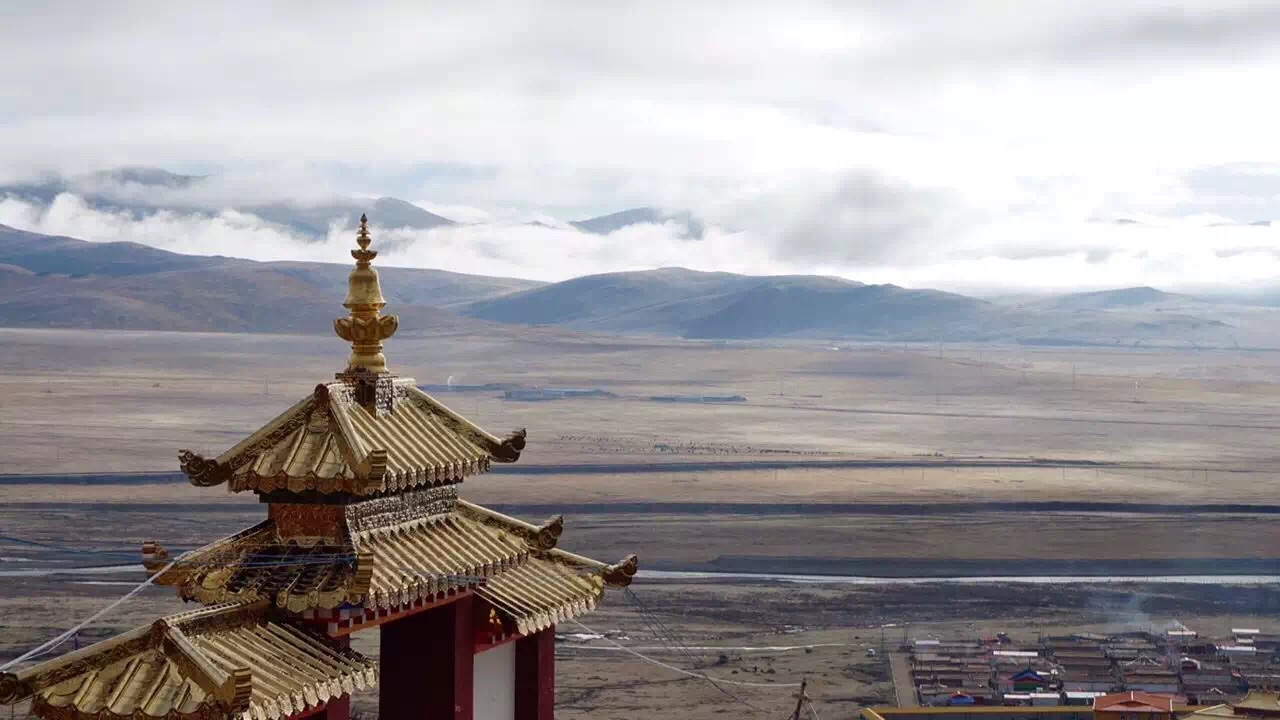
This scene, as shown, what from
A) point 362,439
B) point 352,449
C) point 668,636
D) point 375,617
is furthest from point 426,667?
point 668,636

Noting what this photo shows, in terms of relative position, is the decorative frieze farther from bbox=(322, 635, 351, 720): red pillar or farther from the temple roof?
bbox=(322, 635, 351, 720): red pillar

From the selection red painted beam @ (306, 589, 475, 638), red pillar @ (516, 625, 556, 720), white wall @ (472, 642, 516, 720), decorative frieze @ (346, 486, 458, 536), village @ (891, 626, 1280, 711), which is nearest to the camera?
red painted beam @ (306, 589, 475, 638)

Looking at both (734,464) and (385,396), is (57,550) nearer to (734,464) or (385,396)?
(734,464)

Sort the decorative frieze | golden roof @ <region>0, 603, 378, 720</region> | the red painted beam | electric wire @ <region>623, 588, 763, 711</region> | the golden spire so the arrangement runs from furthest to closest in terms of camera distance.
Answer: electric wire @ <region>623, 588, 763, 711</region>, the golden spire, the decorative frieze, the red painted beam, golden roof @ <region>0, 603, 378, 720</region>

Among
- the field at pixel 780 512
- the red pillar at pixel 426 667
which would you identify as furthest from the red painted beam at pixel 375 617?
the field at pixel 780 512

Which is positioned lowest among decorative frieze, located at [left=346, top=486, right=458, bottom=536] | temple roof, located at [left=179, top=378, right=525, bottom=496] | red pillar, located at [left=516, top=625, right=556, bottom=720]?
red pillar, located at [left=516, top=625, right=556, bottom=720]

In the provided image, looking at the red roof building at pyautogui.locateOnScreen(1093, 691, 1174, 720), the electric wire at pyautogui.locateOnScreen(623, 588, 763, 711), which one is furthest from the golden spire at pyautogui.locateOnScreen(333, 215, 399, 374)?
the electric wire at pyautogui.locateOnScreen(623, 588, 763, 711)
